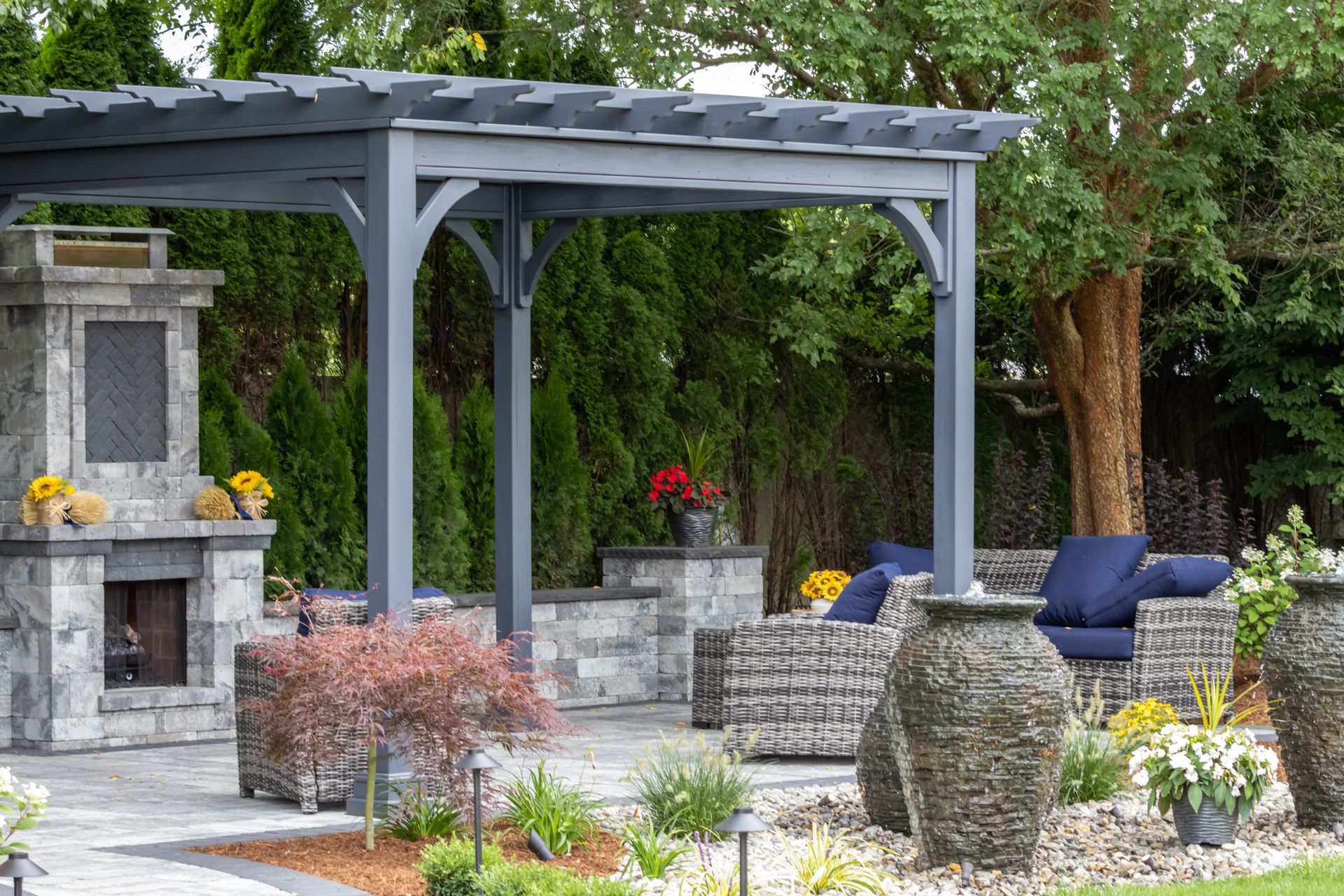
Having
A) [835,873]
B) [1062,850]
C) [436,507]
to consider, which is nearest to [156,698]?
[436,507]

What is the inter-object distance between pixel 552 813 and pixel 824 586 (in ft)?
16.7

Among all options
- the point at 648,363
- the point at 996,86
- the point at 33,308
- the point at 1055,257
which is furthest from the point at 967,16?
the point at 33,308

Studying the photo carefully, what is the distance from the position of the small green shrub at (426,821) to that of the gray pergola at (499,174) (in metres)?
0.76

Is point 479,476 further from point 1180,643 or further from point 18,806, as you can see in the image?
point 18,806

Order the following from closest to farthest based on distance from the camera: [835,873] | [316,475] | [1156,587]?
[835,873] → [1156,587] → [316,475]

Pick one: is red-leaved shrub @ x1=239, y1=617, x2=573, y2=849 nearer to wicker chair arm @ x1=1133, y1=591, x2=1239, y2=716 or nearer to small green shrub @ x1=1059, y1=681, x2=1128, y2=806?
small green shrub @ x1=1059, y1=681, x2=1128, y2=806

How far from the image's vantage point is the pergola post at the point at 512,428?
973cm

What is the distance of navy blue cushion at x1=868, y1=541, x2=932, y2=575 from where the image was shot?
34.0ft

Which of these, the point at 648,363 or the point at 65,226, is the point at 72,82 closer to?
the point at 65,226

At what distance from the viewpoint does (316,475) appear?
1020cm

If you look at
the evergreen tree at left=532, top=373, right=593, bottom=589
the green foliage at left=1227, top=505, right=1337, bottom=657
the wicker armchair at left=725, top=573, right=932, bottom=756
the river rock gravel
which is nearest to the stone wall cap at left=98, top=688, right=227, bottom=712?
the evergreen tree at left=532, top=373, right=593, bottom=589

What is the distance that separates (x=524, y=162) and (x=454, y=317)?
4.10m

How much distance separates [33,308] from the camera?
29.6 feet

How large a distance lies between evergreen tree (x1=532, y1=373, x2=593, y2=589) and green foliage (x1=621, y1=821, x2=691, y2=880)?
16.9ft
